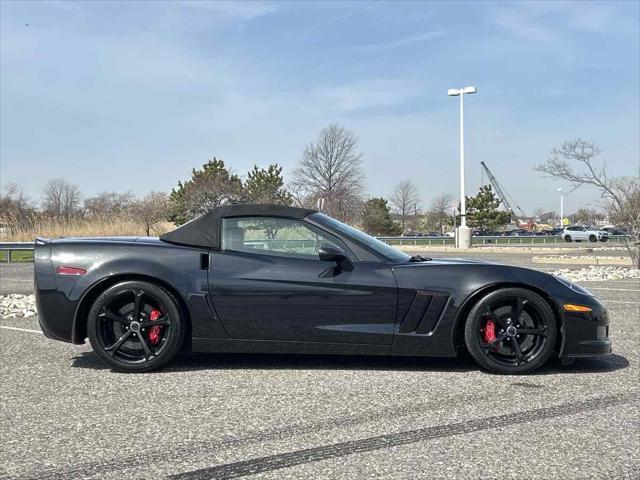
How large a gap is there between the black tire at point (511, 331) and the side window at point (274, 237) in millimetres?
1121

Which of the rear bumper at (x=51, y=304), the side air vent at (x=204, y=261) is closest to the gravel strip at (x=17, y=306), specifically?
the rear bumper at (x=51, y=304)

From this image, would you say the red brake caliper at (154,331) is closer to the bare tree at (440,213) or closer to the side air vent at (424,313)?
the side air vent at (424,313)

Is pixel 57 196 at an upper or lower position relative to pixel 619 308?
upper

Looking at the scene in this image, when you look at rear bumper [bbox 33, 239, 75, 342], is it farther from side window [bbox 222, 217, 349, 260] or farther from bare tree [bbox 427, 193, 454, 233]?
bare tree [bbox 427, 193, 454, 233]

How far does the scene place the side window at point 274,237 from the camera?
14.9 feet

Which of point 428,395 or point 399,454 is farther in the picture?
point 428,395

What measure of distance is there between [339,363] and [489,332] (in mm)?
1180

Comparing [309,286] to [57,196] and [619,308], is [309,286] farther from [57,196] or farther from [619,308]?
[57,196]

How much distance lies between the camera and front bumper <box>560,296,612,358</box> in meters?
4.33

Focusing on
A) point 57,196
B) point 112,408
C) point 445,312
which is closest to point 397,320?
point 445,312

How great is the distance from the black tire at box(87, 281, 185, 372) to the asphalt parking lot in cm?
13

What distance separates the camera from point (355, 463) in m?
2.72

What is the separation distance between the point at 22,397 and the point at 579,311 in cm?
380

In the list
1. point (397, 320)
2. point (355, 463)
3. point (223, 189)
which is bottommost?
point (355, 463)
